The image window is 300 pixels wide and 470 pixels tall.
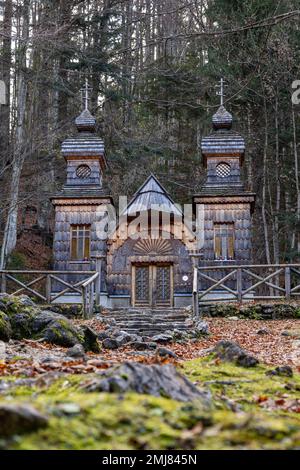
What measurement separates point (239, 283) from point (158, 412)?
1592 cm

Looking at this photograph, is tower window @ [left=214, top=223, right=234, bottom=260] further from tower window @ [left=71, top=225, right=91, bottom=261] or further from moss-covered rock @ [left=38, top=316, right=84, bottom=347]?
moss-covered rock @ [left=38, top=316, right=84, bottom=347]

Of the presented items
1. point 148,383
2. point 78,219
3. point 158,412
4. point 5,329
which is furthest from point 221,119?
point 158,412

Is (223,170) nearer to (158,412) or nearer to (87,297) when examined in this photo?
(87,297)

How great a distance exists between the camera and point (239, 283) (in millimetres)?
19172

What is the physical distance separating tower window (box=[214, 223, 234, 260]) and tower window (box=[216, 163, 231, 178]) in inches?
96.1

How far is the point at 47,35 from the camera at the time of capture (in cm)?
1271

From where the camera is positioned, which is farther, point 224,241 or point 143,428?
point 224,241

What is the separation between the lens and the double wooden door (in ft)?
76.4

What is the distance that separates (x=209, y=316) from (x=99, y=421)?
51.4ft

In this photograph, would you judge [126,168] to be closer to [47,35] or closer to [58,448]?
[47,35]

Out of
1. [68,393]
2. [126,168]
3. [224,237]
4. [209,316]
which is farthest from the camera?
[126,168]

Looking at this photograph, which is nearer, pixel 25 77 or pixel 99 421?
pixel 99 421

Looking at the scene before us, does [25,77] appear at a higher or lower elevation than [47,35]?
higher
